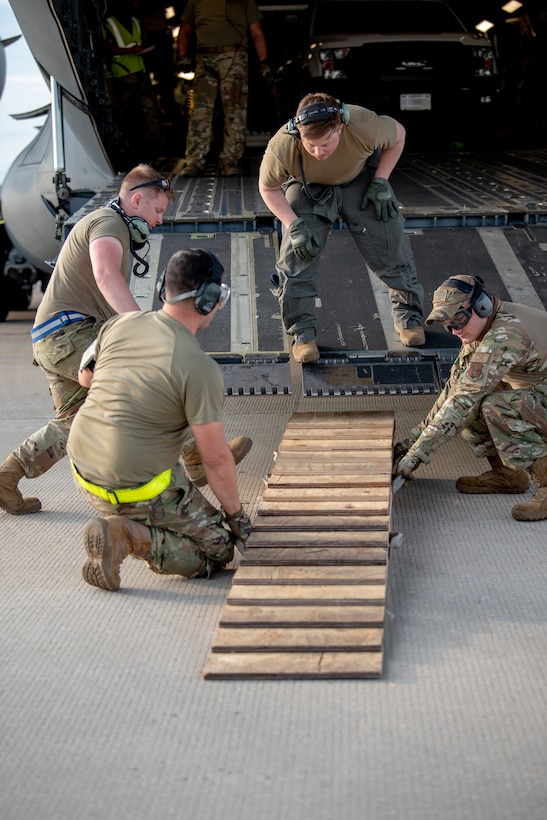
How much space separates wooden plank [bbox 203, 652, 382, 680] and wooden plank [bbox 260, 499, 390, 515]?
1014 millimetres

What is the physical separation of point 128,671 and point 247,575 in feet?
1.96

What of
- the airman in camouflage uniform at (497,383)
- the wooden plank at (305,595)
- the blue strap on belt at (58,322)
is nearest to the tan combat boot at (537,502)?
the airman in camouflage uniform at (497,383)

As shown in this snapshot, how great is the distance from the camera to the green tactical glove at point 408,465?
4.49 meters

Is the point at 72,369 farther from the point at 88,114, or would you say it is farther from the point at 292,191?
the point at 88,114

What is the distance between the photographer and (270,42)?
11828 millimetres

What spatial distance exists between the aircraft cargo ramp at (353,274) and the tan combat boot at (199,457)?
505 mm

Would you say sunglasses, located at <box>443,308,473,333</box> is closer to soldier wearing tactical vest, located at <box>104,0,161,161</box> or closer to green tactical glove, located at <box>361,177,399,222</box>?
green tactical glove, located at <box>361,177,399,222</box>

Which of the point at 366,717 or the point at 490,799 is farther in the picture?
the point at 366,717

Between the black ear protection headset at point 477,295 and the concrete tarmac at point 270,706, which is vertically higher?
the black ear protection headset at point 477,295

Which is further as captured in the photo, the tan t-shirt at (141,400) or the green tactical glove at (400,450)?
the green tactical glove at (400,450)

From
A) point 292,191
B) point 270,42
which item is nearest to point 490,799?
point 292,191

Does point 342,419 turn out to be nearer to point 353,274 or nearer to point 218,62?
point 353,274

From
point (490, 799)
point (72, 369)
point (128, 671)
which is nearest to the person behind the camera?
point (490, 799)

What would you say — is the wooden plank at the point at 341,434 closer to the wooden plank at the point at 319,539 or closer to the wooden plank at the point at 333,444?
the wooden plank at the point at 333,444
